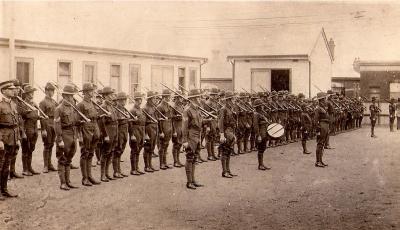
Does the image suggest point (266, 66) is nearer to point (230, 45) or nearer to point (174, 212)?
point (230, 45)

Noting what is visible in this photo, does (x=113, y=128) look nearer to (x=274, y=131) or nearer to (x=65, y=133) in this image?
(x=65, y=133)

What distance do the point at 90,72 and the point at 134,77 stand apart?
2854 mm

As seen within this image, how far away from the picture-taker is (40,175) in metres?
11.1

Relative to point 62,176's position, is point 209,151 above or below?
above

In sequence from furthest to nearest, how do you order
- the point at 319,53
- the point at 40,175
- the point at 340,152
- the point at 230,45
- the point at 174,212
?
the point at 230,45, the point at 319,53, the point at 340,152, the point at 40,175, the point at 174,212

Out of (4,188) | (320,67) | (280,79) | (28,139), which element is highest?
(320,67)

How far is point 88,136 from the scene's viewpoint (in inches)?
383

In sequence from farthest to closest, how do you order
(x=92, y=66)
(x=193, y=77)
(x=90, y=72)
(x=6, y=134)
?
(x=193, y=77) < (x=92, y=66) < (x=90, y=72) < (x=6, y=134)

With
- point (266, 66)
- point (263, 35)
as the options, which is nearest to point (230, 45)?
point (263, 35)

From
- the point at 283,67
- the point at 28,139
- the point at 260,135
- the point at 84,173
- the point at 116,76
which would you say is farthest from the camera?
the point at 283,67

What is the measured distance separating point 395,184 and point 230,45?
2385 cm

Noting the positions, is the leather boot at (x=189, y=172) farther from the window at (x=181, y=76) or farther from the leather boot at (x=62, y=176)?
the window at (x=181, y=76)

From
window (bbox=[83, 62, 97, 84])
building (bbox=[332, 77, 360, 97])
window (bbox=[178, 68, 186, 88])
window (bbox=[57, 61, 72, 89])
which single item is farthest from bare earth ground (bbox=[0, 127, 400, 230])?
building (bbox=[332, 77, 360, 97])

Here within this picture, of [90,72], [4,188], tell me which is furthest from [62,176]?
[90,72]
